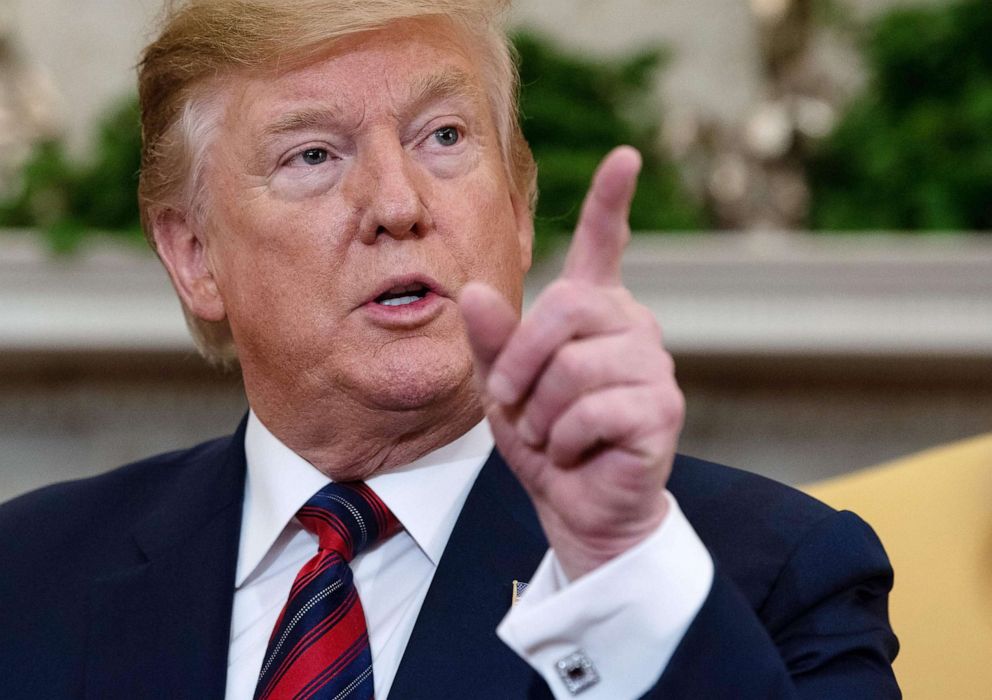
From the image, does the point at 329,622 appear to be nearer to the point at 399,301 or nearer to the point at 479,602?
the point at 479,602

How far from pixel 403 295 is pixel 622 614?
1.52 ft

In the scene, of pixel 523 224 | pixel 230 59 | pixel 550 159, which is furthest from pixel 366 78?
pixel 550 159

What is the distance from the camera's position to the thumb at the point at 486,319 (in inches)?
34.0

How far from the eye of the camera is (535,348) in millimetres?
844

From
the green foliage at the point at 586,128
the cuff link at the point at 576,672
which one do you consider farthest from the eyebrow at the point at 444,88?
the green foliage at the point at 586,128

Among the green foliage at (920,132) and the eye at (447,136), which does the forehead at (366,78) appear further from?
the green foliage at (920,132)

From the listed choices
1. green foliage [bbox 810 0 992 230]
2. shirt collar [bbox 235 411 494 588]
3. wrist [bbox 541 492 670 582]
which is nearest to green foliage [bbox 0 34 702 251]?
green foliage [bbox 810 0 992 230]

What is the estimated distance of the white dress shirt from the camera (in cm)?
93

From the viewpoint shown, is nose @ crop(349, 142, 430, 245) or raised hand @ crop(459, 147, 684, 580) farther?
nose @ crop(349, 142, 430, 245)

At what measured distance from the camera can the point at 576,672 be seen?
3.12 ft

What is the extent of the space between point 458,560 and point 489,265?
0.92 ft

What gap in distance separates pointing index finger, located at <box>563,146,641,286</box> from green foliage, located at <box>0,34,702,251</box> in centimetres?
183

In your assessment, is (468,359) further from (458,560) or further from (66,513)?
(66,513)

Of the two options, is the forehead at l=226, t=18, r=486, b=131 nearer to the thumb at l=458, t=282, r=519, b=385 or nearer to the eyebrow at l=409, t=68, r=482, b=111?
the eyebrow at l=409, t=68, r=482, b=111
